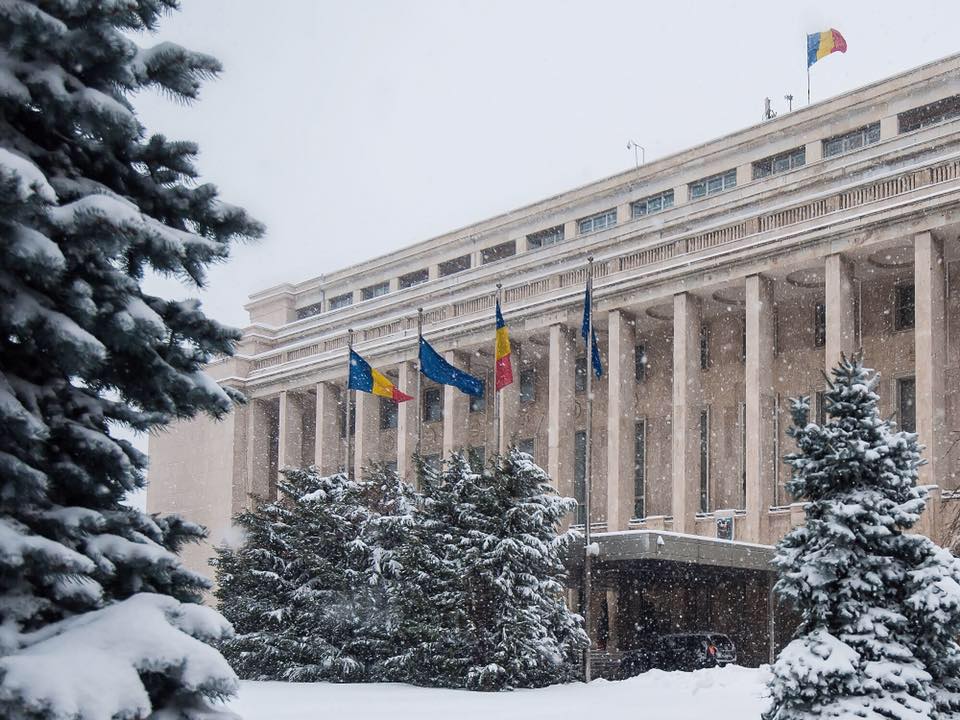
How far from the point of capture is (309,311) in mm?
68875

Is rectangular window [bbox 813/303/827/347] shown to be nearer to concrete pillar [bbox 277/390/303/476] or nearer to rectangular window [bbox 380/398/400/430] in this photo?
rectangular window [bbox 380/398/400/430]

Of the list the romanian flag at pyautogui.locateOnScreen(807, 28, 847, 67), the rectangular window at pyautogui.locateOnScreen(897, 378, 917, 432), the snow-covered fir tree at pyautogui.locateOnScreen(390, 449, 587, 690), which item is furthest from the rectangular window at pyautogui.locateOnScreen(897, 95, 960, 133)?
the snow-covered fir tree at pyautogui.locateOnScreen(390, 449, 587, 690)

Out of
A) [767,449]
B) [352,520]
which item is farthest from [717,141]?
[352,520]

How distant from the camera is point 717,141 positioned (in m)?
47.8

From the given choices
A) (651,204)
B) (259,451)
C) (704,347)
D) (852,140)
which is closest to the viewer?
(852,140)

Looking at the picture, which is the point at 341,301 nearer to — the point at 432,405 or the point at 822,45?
the point at 432,405

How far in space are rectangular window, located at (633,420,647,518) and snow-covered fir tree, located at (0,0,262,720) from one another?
123 ft

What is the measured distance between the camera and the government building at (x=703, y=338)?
35.1 metres

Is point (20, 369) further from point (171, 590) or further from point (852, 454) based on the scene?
point (852, 454)

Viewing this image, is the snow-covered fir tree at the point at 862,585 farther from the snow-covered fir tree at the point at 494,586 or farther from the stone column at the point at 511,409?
the stone column at the point at 511,409

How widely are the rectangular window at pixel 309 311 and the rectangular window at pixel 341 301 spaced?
92cm

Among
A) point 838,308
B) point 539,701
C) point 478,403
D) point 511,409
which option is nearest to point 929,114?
point 838,308

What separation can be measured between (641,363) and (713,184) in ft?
27.5

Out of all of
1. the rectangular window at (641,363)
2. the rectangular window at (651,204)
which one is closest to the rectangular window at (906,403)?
the rectangular window at (641,363)
